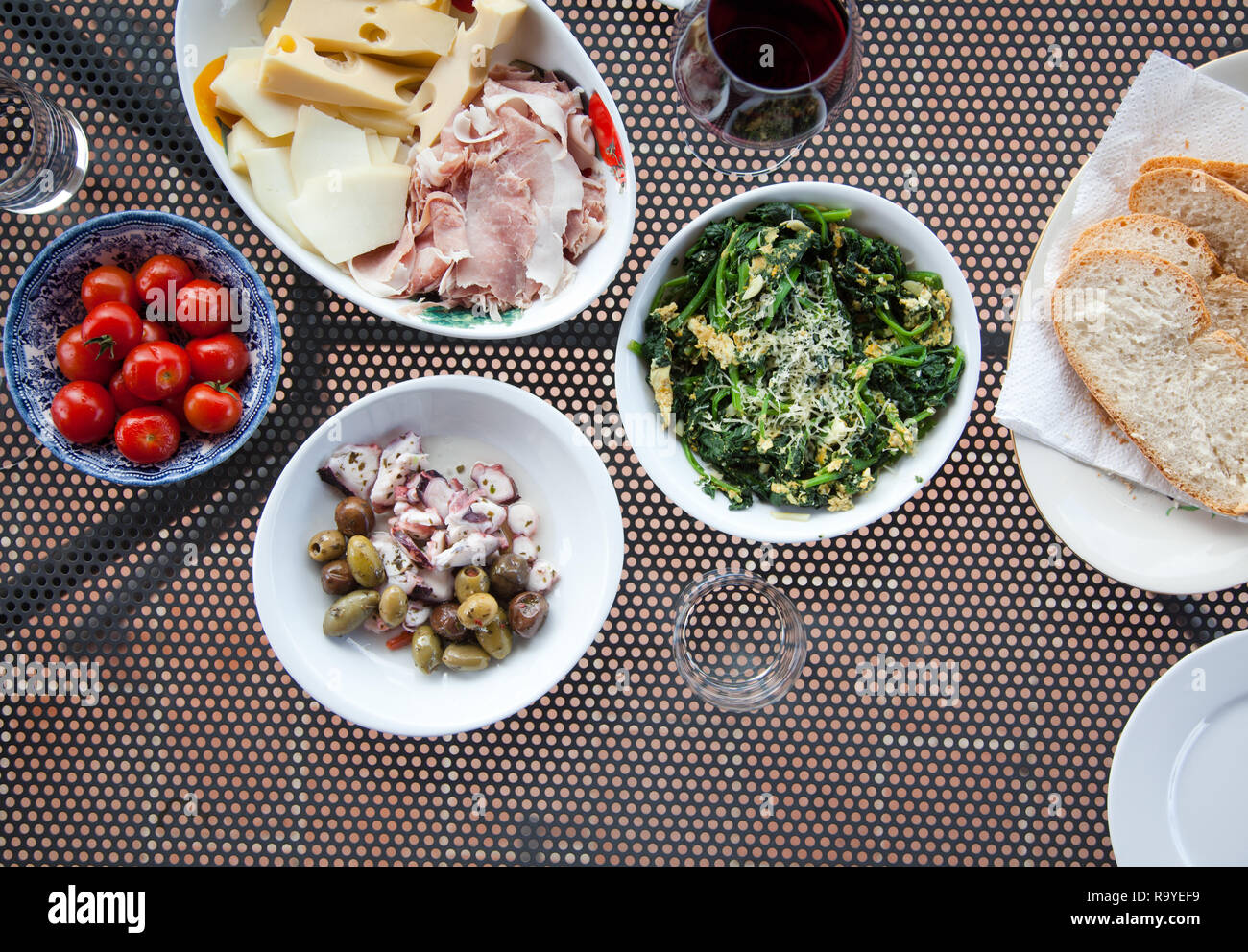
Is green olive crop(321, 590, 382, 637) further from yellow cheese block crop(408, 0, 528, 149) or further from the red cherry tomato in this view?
yellow cheese block crop(408, 0, 528, 149)

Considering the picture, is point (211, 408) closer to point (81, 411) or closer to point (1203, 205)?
point (81, 411)

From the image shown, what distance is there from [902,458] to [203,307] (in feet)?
3.43

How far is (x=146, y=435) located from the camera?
1.16m

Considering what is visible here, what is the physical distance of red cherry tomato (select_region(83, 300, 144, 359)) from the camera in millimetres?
1158

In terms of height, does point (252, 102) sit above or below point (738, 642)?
above

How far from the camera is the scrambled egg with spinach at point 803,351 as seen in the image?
1.17 metres

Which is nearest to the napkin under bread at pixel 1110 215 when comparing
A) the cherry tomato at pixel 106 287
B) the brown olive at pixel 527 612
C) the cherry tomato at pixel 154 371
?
the brown olive at pixel 527 612

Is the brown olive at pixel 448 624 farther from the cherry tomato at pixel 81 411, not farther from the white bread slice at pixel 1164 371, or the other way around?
the white bread slice at pixel 1164 371

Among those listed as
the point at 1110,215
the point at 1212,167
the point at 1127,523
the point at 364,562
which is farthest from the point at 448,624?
the point at 1212,167

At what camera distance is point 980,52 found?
1309mm

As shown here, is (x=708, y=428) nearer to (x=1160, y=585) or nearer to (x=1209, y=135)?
(x=1160, y=585)

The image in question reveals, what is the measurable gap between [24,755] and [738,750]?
119 cm

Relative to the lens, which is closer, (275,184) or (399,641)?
(275,184)
